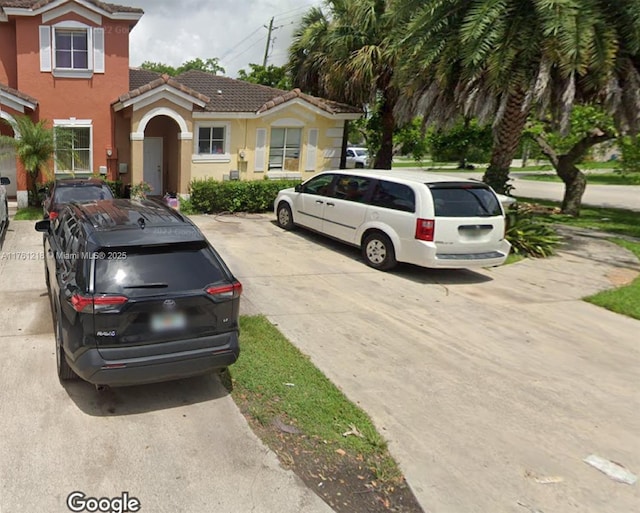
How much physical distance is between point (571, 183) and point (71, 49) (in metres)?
15.9

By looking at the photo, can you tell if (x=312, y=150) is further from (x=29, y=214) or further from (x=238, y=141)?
(x=29, y=214)

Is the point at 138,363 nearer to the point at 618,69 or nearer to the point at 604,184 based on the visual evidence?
the point at 618,69

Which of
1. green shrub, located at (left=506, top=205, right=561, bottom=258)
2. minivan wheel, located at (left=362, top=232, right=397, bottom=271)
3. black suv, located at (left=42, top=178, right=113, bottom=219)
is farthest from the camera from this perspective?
green shrub, located at (left=506, top=205, right=561, bottom=258)

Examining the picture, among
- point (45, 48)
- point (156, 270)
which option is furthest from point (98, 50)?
point (156, 270)

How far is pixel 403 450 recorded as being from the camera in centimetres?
417

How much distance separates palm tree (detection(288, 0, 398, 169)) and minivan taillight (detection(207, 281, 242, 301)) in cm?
1264

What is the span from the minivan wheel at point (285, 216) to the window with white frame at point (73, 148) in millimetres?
6141

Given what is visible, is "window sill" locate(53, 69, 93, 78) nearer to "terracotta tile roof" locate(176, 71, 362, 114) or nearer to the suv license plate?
"terracotta tile roof" locate(176, 71, 362, 114)

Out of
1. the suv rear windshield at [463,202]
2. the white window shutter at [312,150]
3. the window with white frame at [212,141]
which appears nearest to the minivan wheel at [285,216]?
the suv rear windshield at [463,202]

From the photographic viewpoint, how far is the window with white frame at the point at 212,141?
53.3 feet

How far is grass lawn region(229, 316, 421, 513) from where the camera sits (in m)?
3.70

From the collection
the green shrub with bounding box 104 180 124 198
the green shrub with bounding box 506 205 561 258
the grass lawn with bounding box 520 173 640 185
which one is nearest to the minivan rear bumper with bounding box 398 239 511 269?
the green shrub with bounding box 506 205 561 258

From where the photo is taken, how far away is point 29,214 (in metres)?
13.7

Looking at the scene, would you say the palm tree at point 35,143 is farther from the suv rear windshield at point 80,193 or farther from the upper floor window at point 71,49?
the suv rear windshield at point 80,193
